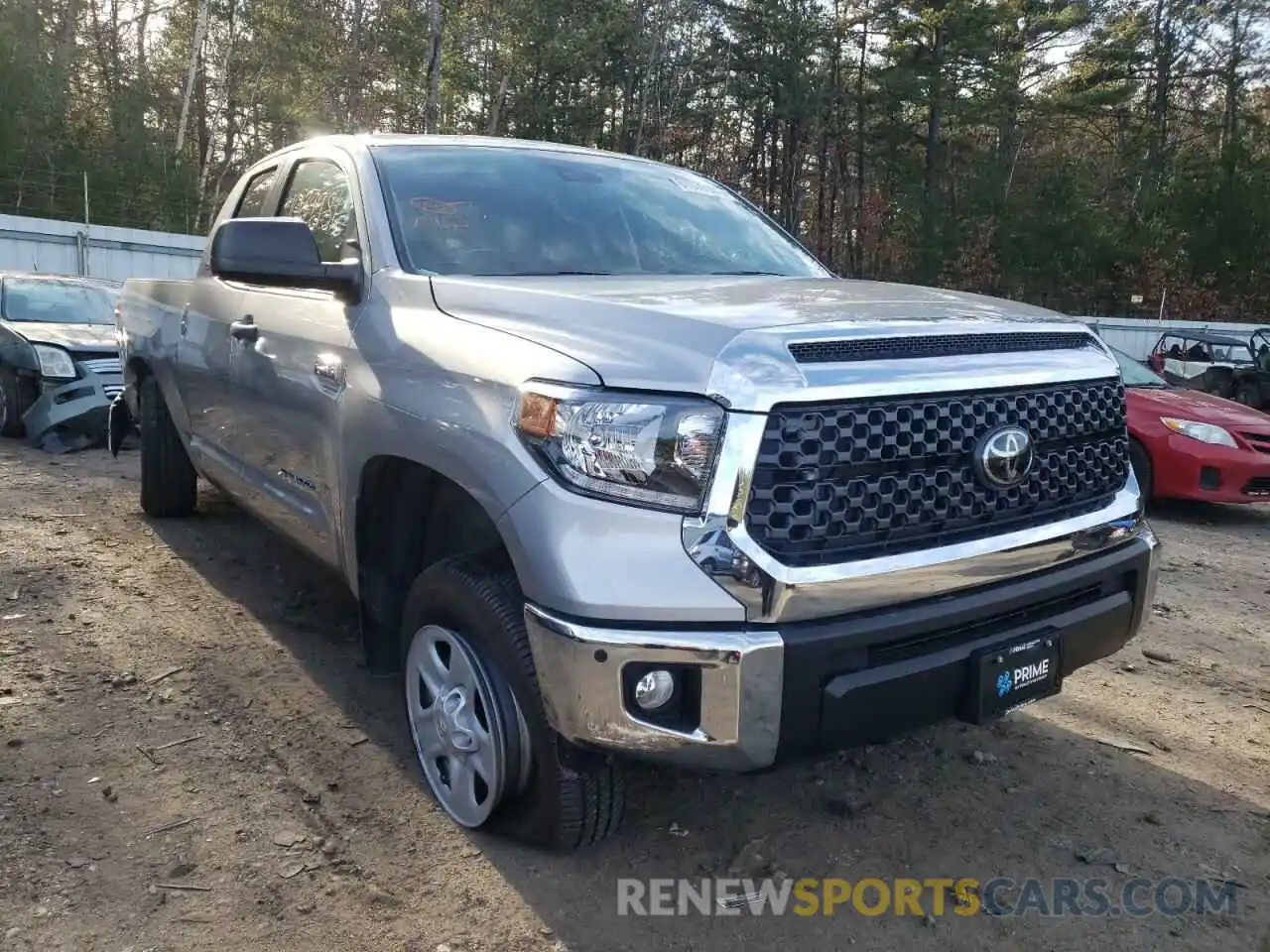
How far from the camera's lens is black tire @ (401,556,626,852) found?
2.43 m

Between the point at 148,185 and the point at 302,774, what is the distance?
72.6 feet

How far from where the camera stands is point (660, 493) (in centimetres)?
221

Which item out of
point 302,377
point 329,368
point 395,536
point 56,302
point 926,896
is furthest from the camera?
point 56,302

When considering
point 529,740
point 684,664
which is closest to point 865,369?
point 684,664

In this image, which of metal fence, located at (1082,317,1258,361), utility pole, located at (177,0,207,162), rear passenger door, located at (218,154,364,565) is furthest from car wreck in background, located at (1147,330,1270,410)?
utility pole, located at (177,0,207,162)

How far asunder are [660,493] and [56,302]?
8.88m

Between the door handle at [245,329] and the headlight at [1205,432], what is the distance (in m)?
6.46

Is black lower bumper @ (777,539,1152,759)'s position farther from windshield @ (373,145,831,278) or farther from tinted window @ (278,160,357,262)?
tinted window @ (278,160,357,262)

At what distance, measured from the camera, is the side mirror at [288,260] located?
10.2 feet

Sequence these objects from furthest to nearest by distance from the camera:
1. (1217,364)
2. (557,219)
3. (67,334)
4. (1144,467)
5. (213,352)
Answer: (1217,364) → (67,334) → (1144,467) → (213,352) → (557,219)

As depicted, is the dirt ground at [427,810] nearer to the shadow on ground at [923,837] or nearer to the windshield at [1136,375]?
the shadow on ground at [923,837]

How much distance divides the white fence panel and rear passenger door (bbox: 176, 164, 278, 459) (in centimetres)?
1184

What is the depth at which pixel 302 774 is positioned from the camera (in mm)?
3100

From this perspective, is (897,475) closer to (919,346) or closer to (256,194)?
(919,346)
